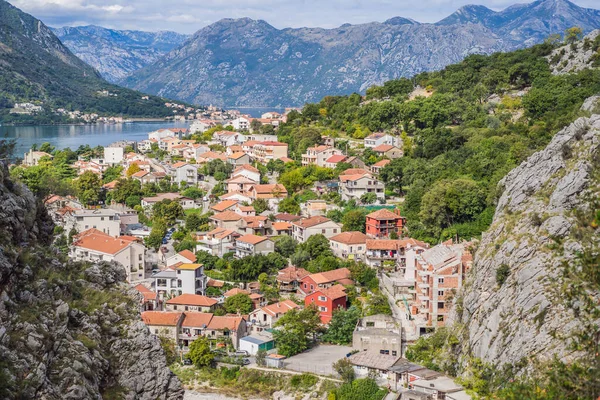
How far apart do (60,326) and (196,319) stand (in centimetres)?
1140

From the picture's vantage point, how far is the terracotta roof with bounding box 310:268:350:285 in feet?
63.8

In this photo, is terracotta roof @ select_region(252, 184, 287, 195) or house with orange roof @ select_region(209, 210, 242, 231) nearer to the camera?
house with orange roof @ select_region(209, 210, 242, 231)

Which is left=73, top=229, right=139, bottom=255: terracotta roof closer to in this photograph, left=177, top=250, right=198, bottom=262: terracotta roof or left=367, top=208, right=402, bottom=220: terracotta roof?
left=177, top=250, right=198, bottom=262: terracotta roof

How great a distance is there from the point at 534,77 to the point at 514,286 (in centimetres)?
2249

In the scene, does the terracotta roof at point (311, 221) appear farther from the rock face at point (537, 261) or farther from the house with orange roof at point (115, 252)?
the rock face at point (537, 261)

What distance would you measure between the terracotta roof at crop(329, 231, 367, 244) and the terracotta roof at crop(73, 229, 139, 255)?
6253 mm

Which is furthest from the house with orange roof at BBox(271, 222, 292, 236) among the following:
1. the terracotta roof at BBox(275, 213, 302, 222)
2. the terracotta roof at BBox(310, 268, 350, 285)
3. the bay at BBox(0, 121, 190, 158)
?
the bay at BBox(0, 121, 190, 158)

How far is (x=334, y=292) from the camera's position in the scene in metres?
18.7

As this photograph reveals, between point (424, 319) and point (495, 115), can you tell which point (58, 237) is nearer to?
point (424, 319)

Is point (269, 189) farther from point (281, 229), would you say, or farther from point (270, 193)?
point (281, 229)

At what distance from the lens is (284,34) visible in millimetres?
185500

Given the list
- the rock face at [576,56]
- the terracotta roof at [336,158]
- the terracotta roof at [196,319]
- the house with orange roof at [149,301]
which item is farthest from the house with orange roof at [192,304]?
the rock face at [576,56]

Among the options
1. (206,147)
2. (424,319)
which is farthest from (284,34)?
(424,319)

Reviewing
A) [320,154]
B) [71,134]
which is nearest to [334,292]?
[320,154]
